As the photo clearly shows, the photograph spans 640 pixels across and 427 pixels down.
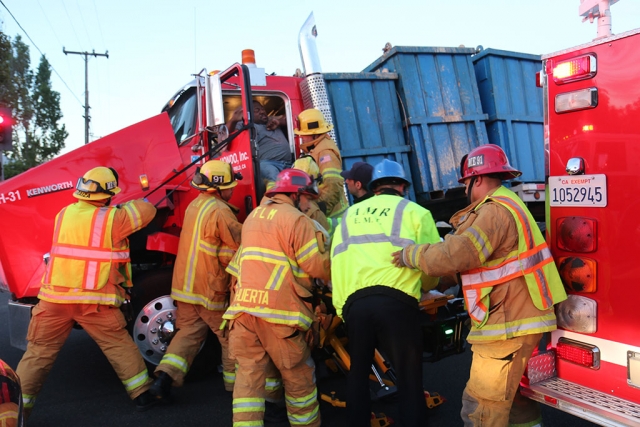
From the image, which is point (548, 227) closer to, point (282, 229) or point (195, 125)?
point (282, 229)

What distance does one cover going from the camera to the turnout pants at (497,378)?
9.20 ft

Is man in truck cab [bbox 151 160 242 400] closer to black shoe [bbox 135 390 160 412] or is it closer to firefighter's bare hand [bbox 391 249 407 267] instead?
black shoe [bbox 135 390 160 412]

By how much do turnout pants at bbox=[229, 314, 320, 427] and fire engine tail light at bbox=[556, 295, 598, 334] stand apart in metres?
1.59

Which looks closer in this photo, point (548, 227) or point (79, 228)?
point (548, 227)

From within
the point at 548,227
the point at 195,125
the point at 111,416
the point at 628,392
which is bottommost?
the point at 111,416

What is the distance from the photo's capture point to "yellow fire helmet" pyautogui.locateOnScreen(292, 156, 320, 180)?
4.83 meters

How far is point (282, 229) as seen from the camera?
351cm

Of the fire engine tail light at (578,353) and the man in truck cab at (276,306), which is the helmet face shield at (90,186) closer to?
the man in truck cab at (276,306)

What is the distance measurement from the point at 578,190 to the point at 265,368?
85.1 inches

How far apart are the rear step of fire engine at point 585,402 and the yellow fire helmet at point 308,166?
8.62 ft

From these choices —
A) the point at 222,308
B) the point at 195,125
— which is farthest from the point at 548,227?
the point at 195,125

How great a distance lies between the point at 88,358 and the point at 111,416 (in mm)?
1667

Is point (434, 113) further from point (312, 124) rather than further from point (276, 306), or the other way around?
point (276, 306)

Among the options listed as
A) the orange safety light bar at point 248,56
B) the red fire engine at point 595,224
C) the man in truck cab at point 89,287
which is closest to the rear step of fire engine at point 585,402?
the red fire engine at point 595,224
